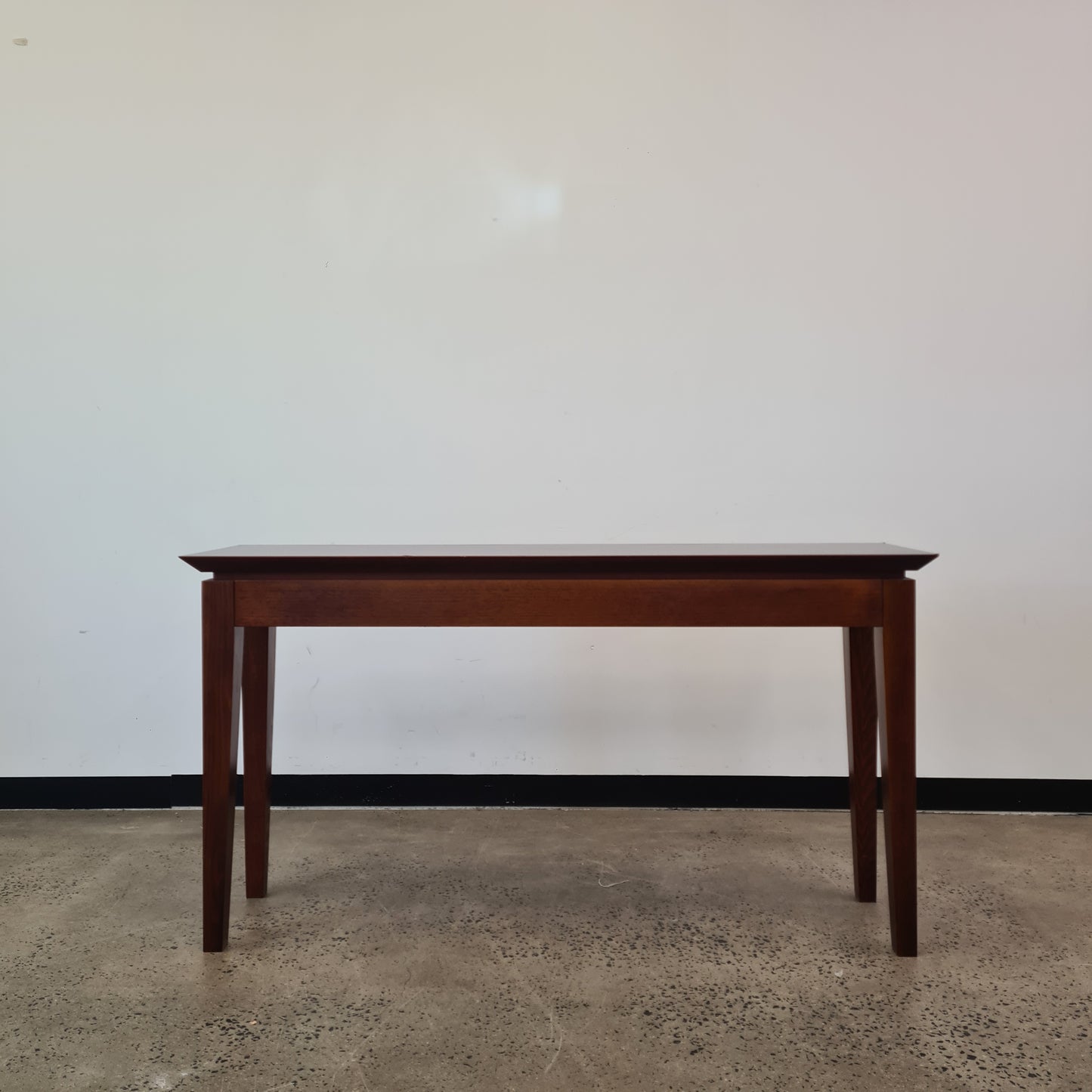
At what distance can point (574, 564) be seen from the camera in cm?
146

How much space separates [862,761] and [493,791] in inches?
39.6

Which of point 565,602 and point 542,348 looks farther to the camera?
point 542,348

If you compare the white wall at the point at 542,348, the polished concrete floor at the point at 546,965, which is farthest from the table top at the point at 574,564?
the white wall at the point at 542,348

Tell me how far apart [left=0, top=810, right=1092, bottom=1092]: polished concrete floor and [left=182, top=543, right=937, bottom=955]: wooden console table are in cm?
16

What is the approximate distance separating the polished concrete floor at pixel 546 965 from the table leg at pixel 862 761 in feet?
0.23

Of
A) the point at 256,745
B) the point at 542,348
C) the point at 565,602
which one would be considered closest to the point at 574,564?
the point at 565,602

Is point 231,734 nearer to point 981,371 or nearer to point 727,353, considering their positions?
point 727,353

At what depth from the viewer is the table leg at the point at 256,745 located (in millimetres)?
1707

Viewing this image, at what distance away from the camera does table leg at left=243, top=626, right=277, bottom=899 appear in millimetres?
1707

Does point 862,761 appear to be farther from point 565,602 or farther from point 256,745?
point 256,745

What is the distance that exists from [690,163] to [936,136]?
631 mm

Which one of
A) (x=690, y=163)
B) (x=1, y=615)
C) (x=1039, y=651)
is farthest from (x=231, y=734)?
(x=1039, y=651)

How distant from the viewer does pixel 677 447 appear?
227cm

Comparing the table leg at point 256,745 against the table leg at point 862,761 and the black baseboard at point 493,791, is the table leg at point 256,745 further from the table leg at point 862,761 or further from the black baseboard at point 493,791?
the table leg at point 862,761
